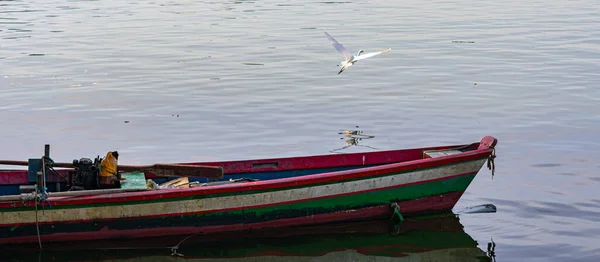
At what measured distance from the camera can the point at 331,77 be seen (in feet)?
75.3

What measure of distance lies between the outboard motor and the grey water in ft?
12.6

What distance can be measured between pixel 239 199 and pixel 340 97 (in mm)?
9279

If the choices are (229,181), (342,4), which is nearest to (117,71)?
(229,181)

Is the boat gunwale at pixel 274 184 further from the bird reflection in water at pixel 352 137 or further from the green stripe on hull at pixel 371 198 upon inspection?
the bird reflection in water at pixel 352 137

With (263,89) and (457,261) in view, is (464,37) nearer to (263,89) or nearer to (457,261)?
(263,89)

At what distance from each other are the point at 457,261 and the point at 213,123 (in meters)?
7.84

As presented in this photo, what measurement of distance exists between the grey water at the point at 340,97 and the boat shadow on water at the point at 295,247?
1.83ft

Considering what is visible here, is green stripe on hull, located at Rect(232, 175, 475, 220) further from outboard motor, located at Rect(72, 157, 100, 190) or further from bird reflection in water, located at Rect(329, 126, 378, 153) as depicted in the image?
bird reflection in water, located at Rect(329, 126, 378, 153)

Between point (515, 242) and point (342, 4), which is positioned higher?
point (342, 4)

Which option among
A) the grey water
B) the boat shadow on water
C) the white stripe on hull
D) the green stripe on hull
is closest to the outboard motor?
the white stripe on hull

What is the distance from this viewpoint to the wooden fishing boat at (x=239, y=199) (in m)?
11.1

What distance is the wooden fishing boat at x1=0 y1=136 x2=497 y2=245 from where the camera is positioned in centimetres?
1107

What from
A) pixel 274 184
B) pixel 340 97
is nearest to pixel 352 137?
pixel 340 97

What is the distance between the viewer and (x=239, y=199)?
37.3ft
